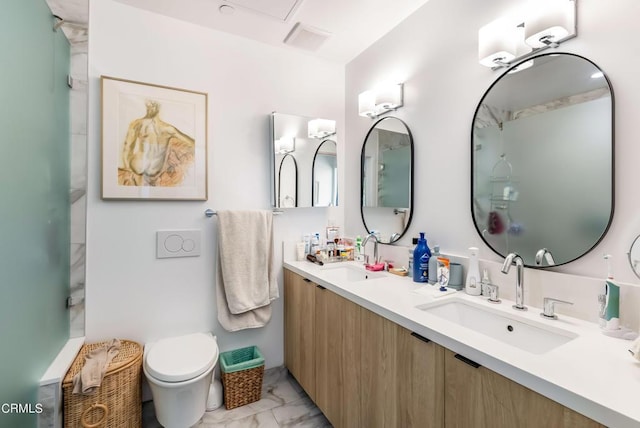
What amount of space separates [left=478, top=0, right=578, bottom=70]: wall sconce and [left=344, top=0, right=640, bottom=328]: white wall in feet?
0.17

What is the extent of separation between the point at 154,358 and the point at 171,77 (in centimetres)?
167

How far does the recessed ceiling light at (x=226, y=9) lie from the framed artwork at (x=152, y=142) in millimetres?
515

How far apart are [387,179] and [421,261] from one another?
26.2 inches

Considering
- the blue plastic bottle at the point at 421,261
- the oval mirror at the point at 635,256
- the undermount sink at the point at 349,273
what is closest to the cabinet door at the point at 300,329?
the undermount sink at the point at 349,273

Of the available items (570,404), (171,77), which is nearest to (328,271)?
(570,404)

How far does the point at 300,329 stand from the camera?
6.54ft

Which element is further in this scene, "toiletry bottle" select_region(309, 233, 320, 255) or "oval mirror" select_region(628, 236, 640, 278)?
"toiletry bottle" select_region(309, 233, 320, 255)

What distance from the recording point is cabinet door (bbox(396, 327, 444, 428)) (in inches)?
39.3

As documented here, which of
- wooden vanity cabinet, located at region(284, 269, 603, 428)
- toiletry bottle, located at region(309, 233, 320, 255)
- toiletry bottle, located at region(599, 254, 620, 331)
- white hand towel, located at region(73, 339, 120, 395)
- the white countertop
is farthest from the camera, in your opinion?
toiletry bottle, located at region(309, 233, 320, 255)

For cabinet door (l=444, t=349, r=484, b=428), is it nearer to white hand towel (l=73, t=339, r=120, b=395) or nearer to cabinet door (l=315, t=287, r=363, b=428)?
cabinet door (l=315, t=287, r=363, b=428)

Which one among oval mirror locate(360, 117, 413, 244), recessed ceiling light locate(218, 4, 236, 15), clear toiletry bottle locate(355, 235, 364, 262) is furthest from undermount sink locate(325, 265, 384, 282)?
recessed ceiling light locate(218, 4, 236, 15)

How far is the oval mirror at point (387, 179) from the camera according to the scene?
1.93m

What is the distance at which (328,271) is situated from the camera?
203 centimetres

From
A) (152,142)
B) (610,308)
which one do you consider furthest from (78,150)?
(610,308)
